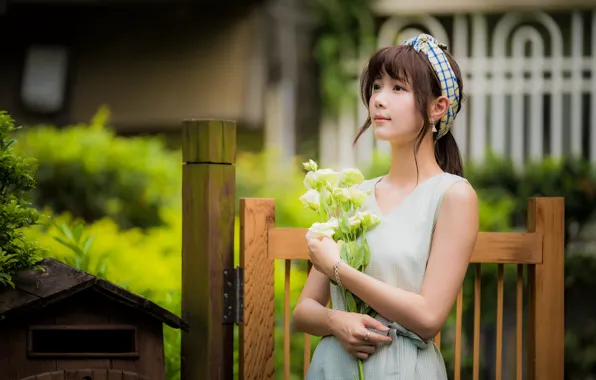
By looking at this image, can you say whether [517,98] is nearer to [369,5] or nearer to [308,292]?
[369,5]

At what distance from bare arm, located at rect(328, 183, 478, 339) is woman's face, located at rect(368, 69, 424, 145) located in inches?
8.0

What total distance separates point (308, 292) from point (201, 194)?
1.51ft

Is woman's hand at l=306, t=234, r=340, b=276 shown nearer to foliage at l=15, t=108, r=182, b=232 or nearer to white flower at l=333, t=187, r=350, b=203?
white flower at l=333, t=187, r=350, b=203

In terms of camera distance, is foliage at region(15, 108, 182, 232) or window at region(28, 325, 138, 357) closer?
window at region(28, 325, 138, 357)

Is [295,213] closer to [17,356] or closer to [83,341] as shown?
[83,341]

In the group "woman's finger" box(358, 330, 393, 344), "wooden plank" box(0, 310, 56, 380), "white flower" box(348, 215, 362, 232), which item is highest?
"white flower" box(348, 215, 362, 232)

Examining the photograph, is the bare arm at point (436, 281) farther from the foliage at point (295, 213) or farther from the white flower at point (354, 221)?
the foliage at point (295, 213)

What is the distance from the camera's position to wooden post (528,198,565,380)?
295 centimetres

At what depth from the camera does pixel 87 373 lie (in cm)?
257

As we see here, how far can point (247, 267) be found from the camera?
Result: 2.96 m

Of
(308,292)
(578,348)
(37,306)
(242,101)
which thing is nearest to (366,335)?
(308,292)

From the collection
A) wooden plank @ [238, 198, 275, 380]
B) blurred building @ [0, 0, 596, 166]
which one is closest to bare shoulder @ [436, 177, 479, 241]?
wooden plank @ [238, 198, 275, 380]

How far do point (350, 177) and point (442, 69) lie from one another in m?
0.37

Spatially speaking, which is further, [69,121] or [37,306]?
[69,121]
